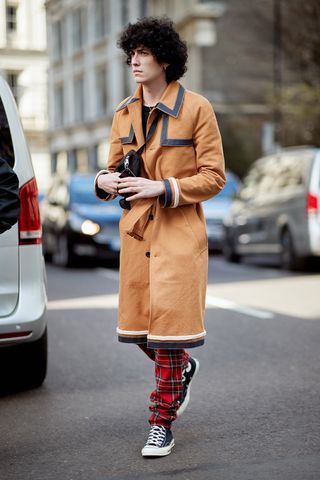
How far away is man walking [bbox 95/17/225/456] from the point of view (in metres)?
4.55

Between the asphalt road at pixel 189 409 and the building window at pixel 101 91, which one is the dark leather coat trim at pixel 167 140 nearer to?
the asphalt road at pixel 189 409

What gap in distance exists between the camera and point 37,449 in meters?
4.80

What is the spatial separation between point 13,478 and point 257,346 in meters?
3.81

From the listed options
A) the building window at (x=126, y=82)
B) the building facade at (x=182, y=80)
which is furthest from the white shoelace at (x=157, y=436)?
the building window at (x=126, y=82)

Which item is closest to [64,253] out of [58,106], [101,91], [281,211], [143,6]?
[281,211]

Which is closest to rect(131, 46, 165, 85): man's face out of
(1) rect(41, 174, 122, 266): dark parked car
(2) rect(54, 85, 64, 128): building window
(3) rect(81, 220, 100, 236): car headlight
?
(1) rect(41, 174, 122, 266): dark parked car

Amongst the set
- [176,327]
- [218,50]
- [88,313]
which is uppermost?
[218,50]

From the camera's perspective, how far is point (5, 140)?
19.2 feet

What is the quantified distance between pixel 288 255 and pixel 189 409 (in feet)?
33.1

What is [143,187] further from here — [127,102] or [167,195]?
[127,102]

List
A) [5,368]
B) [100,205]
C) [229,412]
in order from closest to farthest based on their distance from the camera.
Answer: [229,412], [5,368], [100,205]

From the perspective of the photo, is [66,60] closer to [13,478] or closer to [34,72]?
[34,72]

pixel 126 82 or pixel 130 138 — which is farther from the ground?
pixel 126 82

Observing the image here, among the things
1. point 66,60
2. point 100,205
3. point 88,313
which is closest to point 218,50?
point 66,60
